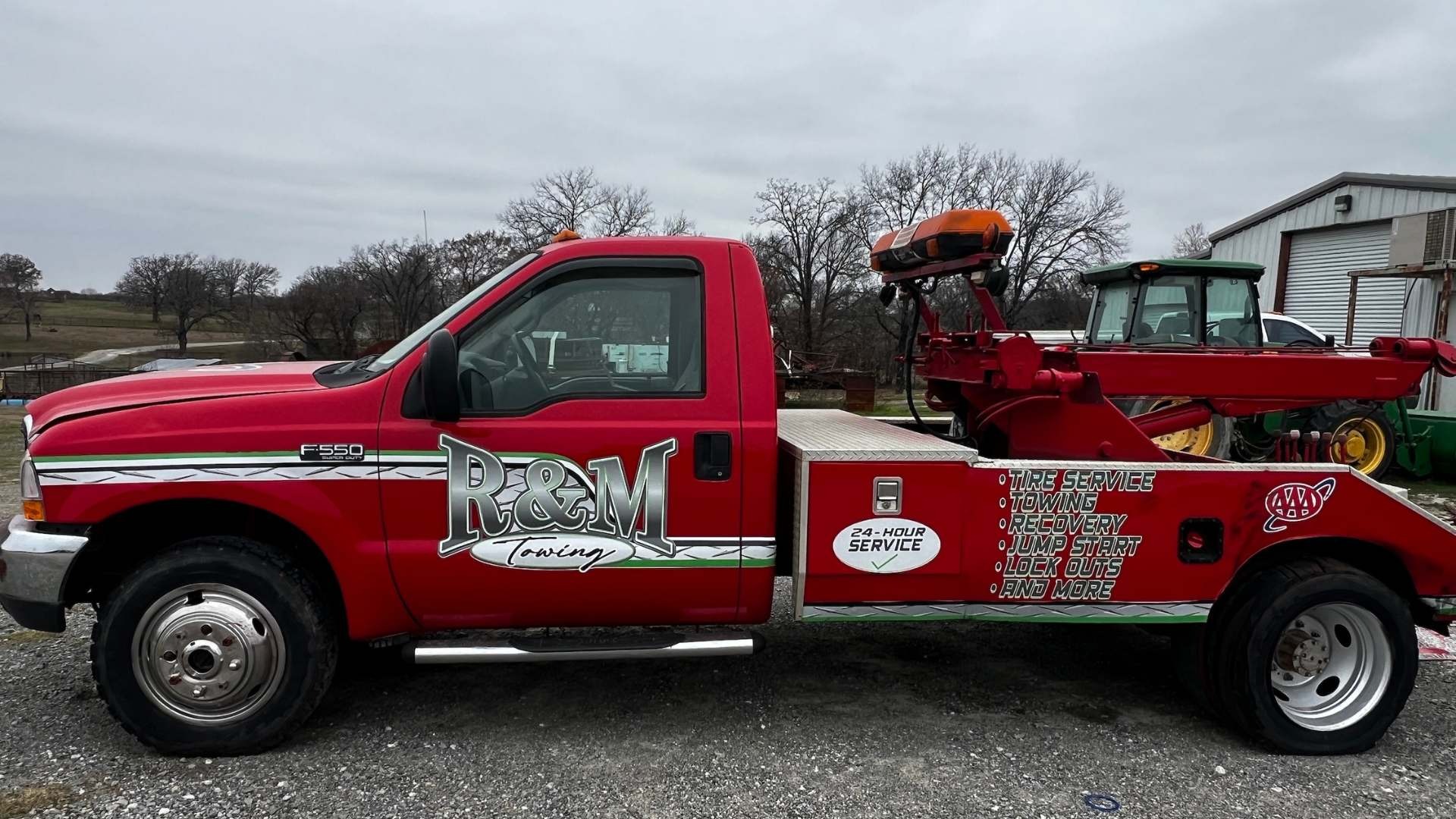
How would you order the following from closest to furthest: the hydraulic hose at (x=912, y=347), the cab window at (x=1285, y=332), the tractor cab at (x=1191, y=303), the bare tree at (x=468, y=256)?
the hydraulic hose at (x=912, y=347), the tractor cab at (x=1191, y=303), the cab window at (x=1285, y=332), the bare tree at (x=468, y=256)

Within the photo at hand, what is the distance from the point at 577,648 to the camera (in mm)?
3381

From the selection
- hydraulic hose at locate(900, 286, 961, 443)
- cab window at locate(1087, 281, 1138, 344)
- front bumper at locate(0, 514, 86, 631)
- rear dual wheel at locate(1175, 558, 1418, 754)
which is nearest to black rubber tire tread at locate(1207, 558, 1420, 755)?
rear dual wheel at locate(1175, 558, 1418, 754)

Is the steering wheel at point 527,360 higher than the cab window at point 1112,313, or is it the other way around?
the cab window at point 1112,313

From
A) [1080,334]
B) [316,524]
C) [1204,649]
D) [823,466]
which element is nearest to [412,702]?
[316,524]

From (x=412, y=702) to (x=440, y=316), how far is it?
5.87 feet

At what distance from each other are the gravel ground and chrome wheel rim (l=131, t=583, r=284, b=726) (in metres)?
0.26

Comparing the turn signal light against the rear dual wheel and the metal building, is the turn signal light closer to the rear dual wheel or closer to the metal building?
the rear dual wheel

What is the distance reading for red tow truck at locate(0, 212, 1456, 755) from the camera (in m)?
3.24

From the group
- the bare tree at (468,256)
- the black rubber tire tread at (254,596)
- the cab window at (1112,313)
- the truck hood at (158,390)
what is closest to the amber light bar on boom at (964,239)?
the truck hood at (158,390)

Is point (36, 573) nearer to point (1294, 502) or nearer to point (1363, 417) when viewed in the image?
point (1294, 502)

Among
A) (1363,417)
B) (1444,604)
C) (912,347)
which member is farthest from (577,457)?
(1363,417)

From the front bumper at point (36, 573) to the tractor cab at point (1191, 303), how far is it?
1028 centimetres

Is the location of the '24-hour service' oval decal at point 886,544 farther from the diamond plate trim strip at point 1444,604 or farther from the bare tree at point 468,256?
the bare tree at point 468,256

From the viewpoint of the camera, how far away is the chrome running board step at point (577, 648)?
330 cm
